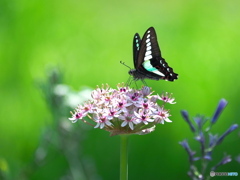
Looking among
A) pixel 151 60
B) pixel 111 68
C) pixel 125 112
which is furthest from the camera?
pixel 111 68

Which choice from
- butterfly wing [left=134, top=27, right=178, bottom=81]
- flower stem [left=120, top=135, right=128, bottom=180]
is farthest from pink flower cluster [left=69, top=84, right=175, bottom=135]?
butterfly wing [left=134, top=27, right=178, bottom=81]

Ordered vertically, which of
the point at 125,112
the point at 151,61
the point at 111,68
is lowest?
the point at 125,112

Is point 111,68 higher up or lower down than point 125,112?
higher up

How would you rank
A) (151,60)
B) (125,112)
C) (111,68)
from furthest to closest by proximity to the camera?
1. (111,68)
2. (151,60)
3. (125,112)

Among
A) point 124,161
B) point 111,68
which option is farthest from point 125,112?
point 111,68

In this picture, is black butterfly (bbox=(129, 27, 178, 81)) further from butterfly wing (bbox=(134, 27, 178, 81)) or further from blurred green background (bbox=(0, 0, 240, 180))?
blurred green background (bbox=(0, 0, 240, 180))

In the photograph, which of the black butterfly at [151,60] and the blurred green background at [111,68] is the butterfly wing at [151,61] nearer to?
the black butterfly at [151,60]

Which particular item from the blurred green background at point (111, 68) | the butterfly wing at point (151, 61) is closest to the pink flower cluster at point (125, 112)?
the butterfly wing at point (151, 61)

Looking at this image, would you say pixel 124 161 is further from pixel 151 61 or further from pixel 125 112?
pixel 151 61
